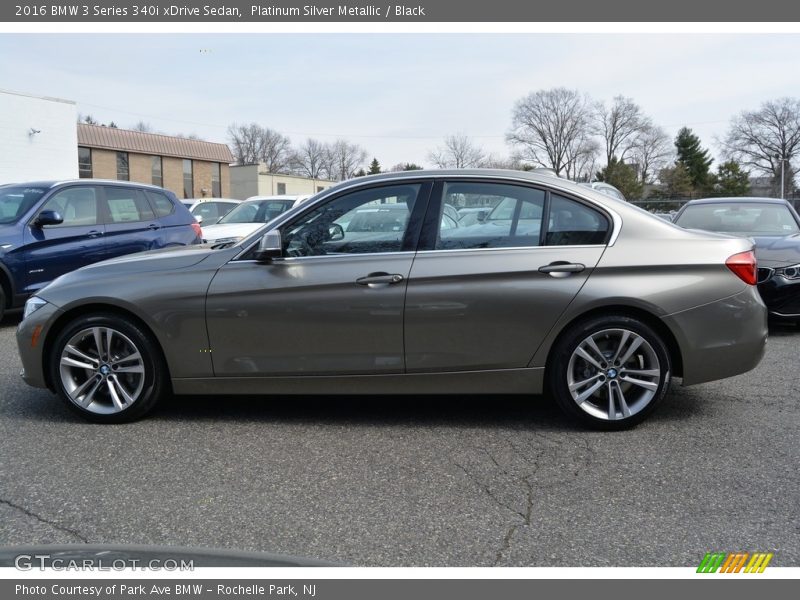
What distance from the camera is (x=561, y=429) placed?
446cm

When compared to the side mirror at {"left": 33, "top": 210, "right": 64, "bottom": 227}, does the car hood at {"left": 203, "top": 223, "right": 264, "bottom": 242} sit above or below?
below

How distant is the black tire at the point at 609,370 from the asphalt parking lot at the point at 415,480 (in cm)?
15

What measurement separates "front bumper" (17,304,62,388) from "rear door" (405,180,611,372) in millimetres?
2432

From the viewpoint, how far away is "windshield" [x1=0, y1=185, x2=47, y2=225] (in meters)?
8.51

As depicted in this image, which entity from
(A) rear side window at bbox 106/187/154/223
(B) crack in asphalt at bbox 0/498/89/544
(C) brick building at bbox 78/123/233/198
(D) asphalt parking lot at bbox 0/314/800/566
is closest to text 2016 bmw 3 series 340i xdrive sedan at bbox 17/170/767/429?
(D) asphalt parking lot at bbox 0/314/800/566

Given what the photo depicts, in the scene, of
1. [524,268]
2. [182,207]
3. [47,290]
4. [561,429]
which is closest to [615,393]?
[561,429]

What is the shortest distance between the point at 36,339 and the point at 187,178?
168ft

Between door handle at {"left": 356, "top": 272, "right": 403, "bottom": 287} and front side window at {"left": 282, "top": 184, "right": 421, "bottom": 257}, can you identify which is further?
front side window at {"left": 282, "top": 184, "right": 421, "bottom": 257}

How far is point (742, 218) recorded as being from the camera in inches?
351

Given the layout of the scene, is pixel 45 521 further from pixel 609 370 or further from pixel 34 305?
pixel 609 370

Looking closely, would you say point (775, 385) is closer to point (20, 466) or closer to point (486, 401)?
point (486, 401)

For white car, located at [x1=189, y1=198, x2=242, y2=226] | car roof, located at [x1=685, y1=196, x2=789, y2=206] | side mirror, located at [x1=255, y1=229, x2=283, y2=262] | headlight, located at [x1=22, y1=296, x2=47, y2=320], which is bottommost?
headlight, located at [x1=22, y1=296, x2=47, y2=320]

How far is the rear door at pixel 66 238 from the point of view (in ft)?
27.6
